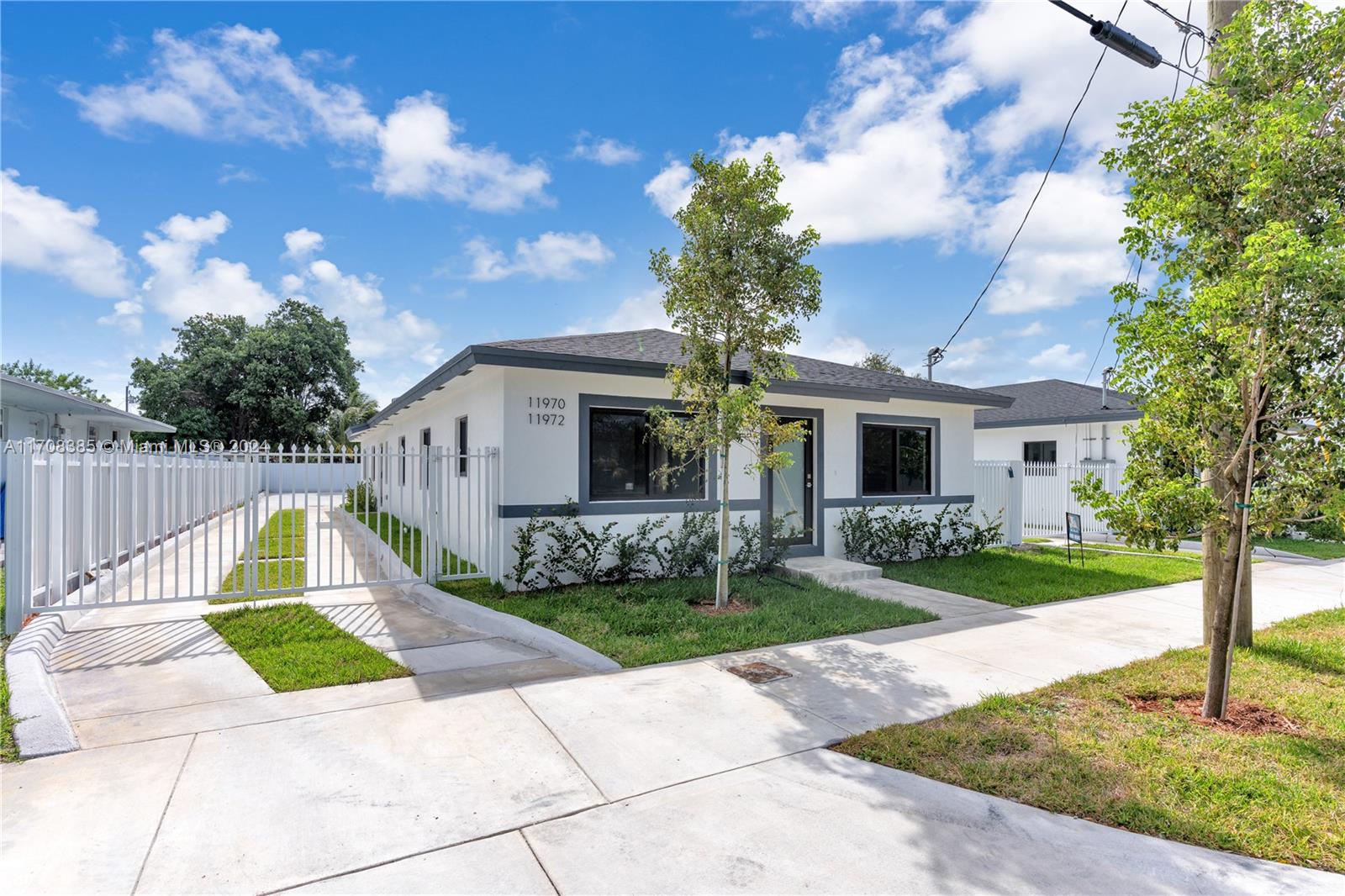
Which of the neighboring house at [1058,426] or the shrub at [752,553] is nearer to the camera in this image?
the shrub at [752,553]

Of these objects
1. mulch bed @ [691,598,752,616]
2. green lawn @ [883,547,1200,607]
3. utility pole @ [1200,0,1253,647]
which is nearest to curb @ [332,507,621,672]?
mulch bed @ [691,598,752,616]

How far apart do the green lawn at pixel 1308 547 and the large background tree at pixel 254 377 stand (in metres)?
37.2

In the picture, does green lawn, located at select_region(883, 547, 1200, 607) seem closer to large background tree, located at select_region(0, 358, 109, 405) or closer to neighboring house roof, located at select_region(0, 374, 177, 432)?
neighboring house roof, located at select_region(0, 374, 177, 432)

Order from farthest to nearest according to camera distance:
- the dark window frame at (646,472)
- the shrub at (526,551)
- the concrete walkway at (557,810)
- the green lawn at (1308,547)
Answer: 1. the green lawn at (1308,547)
2. the dark window frame at (646,472)
3. the shrub at (526,551)
4. the concrete walkway at (557,810)

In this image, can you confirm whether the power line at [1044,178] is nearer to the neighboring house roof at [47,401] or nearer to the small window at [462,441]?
the small window at [462,441]

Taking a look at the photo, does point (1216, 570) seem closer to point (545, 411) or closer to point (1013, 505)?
point (545, 411)

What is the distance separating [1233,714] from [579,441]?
6965 mm

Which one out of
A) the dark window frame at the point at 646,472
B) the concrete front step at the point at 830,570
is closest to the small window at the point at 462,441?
the dark window frame at the point at 646,472

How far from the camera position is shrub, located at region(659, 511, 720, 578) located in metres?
8.95

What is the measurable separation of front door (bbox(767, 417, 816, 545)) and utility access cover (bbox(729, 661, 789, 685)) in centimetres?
478

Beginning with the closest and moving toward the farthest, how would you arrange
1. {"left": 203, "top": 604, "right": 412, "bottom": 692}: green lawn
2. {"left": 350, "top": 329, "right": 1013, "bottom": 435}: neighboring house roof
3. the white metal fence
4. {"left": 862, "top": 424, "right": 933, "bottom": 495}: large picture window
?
{"left": 203, "top": 604, "right": 412, "bottom": 692}: green lawn, {"left": 350, "top": 329, "right": 1013, "bottom": 435}: neighboring house roof, {"left": 862, "top": 424, "right": 933, "bottom": 495}: large picture window, the white metal fence

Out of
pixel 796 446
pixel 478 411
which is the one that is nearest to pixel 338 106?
pixel 478 411

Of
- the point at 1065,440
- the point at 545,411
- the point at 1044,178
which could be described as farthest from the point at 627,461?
the point at 1065,440

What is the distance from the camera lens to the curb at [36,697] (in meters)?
3.78
